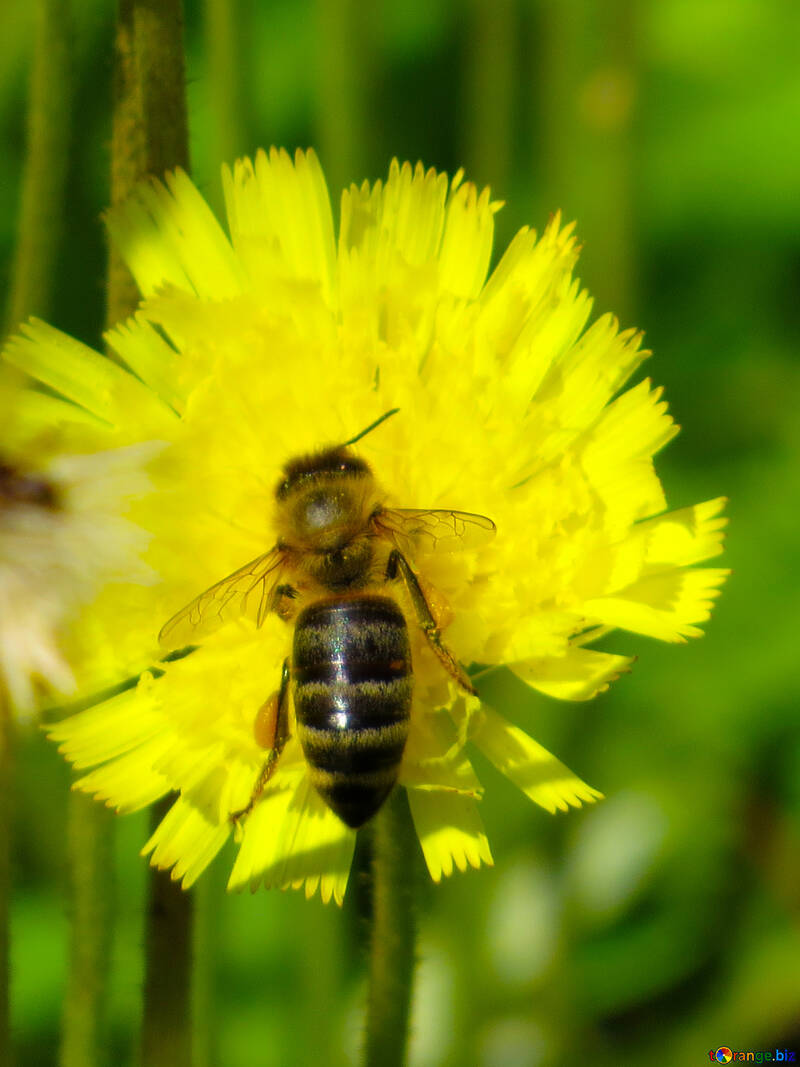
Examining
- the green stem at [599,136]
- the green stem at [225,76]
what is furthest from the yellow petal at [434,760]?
the green stem at [225,76]

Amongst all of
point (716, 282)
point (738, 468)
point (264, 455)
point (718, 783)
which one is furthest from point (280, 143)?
point (718, 783)

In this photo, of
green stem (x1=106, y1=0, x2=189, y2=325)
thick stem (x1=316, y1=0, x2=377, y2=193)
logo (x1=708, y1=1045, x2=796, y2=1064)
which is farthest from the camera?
logo (x1=708, y1=1045, x2=796, y2=1064)

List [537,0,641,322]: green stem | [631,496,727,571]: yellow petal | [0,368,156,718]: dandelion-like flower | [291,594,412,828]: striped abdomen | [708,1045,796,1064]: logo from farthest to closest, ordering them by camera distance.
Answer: [708,1045,796,1064]: logo
[537,0,641,322]: green stem
[631,496,727,571]: yellow petal
[291,594,412,828]: striped abdomen
[0,368,156,718]: dandelion-like flower

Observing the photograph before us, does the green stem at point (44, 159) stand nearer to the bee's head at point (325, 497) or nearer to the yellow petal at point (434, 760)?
the bee's head at point (325, 497)

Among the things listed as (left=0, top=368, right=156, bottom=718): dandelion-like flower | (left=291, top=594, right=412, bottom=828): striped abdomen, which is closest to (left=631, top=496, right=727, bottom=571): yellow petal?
(left=291, top=594, right=412, bottom=828): striped abdomen

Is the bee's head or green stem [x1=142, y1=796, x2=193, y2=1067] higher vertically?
the bee's head

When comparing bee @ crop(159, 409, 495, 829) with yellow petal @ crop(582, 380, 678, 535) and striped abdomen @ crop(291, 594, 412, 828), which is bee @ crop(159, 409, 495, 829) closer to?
striped abdomen @ crop(291, 594, 412, 828)

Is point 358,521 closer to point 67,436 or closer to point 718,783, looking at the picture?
point 67,436
